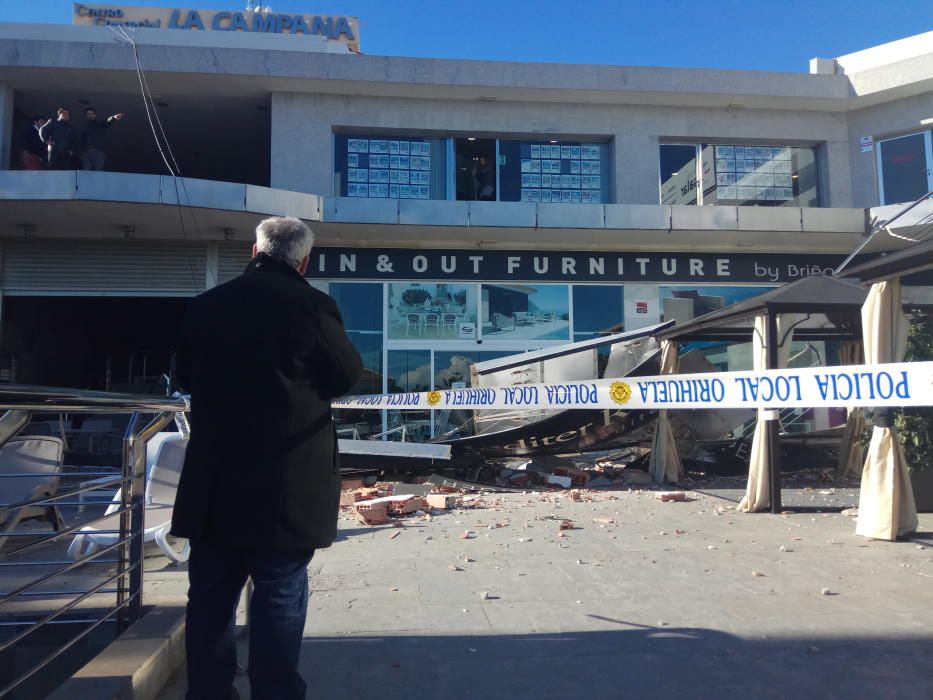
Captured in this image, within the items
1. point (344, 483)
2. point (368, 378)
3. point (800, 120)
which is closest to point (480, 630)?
point (344, 483)

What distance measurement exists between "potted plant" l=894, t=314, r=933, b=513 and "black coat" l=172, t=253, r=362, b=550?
615 cm

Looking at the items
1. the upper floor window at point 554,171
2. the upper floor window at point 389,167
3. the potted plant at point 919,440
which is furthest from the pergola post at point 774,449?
the upper floor window at point 389,167

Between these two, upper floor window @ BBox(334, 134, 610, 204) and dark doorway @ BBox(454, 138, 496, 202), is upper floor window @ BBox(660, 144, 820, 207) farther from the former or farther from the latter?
dark doorway @ BBox(454, 138, 496, 202)

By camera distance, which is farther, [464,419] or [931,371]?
[464,419]

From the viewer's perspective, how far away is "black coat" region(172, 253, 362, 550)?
2090 mm

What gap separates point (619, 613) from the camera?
3934 mm

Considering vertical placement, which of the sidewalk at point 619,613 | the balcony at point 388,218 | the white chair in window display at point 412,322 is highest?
the balcony at point 388,218

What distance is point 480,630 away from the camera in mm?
3658

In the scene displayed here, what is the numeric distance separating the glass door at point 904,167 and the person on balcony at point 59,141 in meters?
17.4

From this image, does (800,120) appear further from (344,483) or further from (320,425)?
(320,425)

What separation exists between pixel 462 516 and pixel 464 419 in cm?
455

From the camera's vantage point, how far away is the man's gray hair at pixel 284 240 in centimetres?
239

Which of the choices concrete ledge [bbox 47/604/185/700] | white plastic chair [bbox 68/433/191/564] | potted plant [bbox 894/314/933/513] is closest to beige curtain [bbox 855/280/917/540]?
potted plant [bbox 894/314/933/513]

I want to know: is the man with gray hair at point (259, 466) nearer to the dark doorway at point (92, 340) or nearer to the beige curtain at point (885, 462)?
the beige curtain at point (885, 462)
